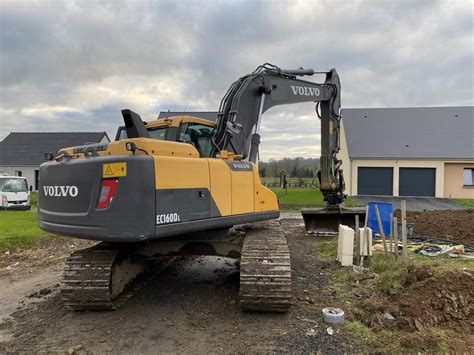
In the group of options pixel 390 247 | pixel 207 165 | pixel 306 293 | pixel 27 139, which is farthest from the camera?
pixel 27 139

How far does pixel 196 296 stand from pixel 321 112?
640 cm

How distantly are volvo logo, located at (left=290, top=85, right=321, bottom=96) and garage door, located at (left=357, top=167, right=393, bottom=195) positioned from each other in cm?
1944

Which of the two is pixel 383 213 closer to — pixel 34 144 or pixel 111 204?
pixel 111 204

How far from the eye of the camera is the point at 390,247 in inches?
307

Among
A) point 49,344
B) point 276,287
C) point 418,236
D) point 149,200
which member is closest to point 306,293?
point 276,287

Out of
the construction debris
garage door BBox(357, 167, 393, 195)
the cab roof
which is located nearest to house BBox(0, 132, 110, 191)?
garage door BBox(357, 167, 393, 195)

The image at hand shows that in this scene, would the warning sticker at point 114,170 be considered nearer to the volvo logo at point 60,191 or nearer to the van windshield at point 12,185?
the volvo logo at point 60,191

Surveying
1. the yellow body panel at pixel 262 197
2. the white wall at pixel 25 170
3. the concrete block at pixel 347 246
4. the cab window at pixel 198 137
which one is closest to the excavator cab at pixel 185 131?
the cab window at pixel 198 137

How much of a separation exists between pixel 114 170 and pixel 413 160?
26454mm

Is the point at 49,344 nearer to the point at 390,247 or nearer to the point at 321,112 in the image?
the point at 390,247

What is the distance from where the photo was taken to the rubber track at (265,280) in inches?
186

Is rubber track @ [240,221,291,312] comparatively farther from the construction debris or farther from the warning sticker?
the warning sticker

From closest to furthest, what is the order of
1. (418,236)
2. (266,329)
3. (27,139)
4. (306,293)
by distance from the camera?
1. (266,329)
2. (306,293)
3. (418,236)
4. (27,139)

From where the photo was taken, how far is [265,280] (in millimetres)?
4766
